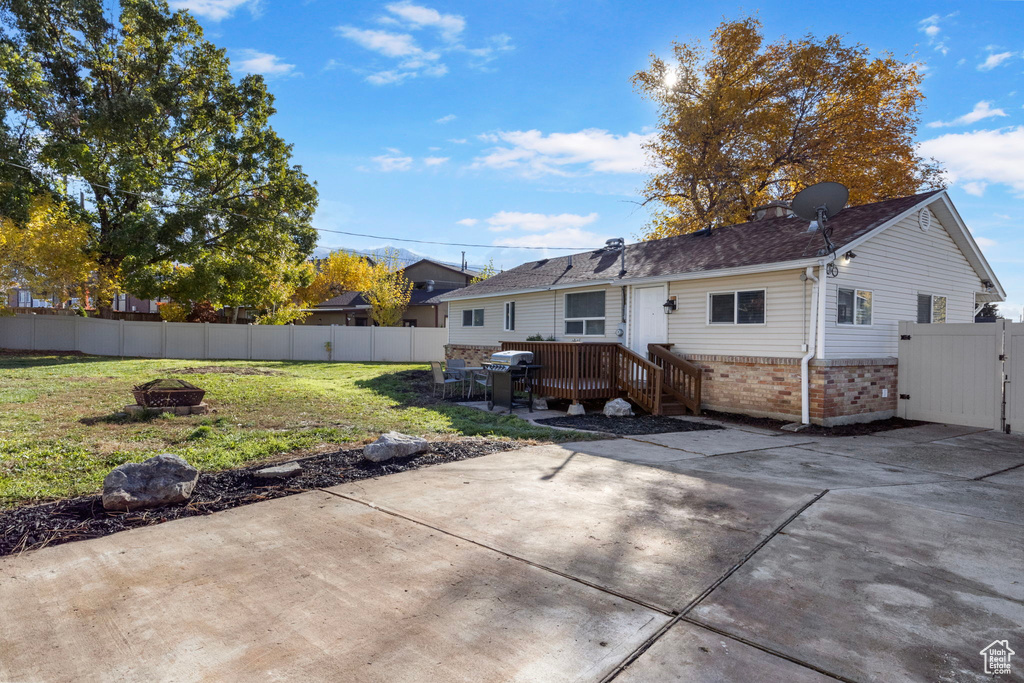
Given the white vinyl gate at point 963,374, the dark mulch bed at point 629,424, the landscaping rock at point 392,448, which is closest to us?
the landscaping rock at point 392,448

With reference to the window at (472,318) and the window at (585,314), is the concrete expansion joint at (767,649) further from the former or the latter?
the window at (472,318)

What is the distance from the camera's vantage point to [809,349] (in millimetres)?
9828

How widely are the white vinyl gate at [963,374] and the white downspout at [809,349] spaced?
275 cm

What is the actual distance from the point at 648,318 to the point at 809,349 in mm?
3695

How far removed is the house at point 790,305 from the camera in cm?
994

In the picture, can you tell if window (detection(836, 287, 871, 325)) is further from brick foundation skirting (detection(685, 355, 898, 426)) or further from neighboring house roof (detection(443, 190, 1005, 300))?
neighboring house roof (detection(443, 190, 1005, 300))

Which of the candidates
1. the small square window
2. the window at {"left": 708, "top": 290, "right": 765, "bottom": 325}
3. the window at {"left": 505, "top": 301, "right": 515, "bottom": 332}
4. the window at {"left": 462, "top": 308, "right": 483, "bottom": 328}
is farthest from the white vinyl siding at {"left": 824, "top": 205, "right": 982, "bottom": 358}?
the window at {"left": 462, "top": 308, "right": 483, "bottom": 328}

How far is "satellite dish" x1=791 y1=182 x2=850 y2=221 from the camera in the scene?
10227mm

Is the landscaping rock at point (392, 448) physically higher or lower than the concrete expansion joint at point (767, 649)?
higher

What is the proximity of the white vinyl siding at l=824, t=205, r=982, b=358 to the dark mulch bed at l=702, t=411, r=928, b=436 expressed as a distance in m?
1.28

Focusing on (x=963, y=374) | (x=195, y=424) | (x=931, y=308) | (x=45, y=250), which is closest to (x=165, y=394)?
(x=195, y=424)

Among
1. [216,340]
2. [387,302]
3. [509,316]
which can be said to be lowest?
[216,340]

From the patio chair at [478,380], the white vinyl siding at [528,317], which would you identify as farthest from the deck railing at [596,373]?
the white vinyl siding at [528,317]

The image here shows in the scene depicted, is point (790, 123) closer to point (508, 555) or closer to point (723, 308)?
point (723, 308)
